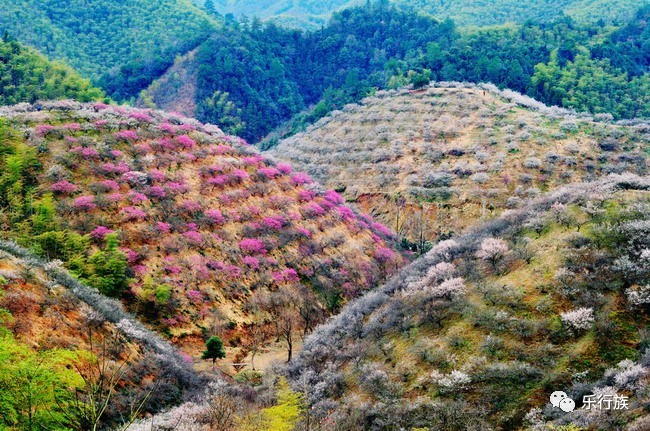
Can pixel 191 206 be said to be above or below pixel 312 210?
above

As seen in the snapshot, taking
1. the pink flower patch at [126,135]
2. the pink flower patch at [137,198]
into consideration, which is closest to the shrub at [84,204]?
the pink flower patch at [137,198]

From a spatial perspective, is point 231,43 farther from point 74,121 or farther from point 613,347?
point 613,347

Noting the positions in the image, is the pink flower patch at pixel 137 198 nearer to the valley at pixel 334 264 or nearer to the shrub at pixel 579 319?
the valley at pixel 334 264

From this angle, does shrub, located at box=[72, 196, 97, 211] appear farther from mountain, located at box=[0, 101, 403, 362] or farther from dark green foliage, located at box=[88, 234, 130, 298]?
dark green foliage, located at box=[88, 234, 130, 298]

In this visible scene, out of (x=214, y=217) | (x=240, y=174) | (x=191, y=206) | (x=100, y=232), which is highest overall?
(x=100, y=232)

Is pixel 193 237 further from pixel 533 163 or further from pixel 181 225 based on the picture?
pixel 533 163

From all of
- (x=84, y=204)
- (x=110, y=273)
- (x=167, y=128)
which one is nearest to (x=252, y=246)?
(x=110, y=273)

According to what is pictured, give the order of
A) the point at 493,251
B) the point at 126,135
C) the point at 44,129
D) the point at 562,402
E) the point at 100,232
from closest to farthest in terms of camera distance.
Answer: the point at 562,402 → the point at 493,251 → the point at 100,232 → the point at 44,129 → the point at 126,135

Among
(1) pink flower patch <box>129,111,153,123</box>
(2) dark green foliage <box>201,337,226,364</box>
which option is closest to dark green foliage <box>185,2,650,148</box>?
(1) pink flower patch <box>129,111,153,123</box>
